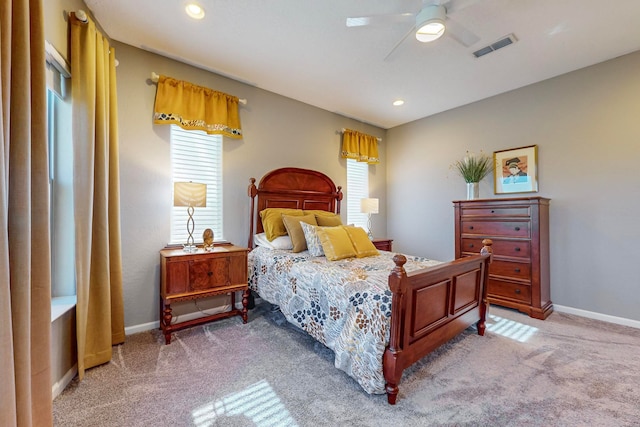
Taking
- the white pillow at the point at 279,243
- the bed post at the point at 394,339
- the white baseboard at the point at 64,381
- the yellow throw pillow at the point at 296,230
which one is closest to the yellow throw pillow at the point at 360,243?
the yellow throw pillow at the point at 296,230

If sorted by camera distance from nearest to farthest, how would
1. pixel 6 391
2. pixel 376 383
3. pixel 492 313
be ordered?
1. pixel 6 391
2. pixel 376 383
3. pixel 492 313

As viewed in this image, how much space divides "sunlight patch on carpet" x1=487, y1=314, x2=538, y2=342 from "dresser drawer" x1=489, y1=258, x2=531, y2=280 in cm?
55

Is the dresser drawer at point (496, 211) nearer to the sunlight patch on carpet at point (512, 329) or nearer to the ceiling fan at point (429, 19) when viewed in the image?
the sunlight patch on carpet at point (512, 329)

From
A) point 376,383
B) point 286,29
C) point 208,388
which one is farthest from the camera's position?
point 286,29

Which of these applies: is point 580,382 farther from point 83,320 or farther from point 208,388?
point 83,320

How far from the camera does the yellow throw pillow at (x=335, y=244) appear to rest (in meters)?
2.62

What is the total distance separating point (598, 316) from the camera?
2920mm

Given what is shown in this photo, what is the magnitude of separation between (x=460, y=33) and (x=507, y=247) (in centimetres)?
245

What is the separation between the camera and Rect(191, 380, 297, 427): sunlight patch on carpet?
151 cm

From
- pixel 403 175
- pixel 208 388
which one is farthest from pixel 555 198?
pixel 208 388

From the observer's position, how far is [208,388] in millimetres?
1792

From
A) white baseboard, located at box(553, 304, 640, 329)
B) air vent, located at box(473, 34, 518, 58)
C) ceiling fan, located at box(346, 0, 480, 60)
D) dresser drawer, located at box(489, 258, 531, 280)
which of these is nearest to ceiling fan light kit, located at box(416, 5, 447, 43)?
ceiling fan, located at box(346, 0, 480, 60)

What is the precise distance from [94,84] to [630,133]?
198 inches

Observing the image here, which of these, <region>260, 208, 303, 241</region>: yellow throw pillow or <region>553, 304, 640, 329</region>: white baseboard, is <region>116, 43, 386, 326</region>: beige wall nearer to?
<region>260, 208, 303, 241</region>: yellow throw pillow
